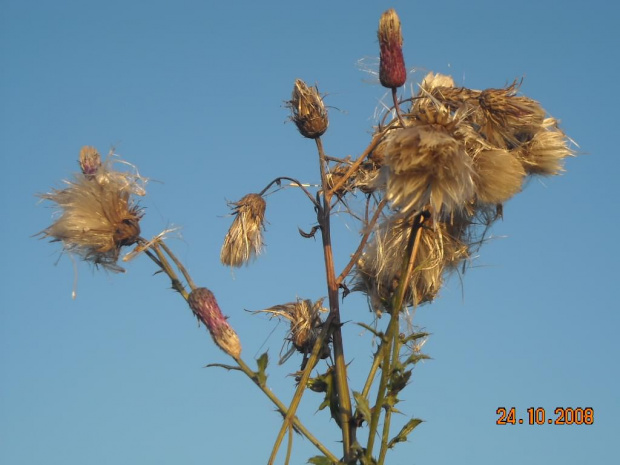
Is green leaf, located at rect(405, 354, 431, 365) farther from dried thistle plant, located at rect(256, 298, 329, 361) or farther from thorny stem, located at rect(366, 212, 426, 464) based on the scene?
dried thistle plant, located at rect(256, 298, 329, 361)

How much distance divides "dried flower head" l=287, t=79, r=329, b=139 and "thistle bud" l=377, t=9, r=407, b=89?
16.2 inches

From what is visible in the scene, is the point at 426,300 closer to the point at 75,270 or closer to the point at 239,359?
the point at 239,359

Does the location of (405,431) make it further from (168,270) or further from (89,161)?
(89,161)

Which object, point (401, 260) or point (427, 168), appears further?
point (401, 260)

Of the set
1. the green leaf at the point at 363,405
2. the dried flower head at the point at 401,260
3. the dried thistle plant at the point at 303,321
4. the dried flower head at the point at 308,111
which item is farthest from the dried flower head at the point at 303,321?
the dried flower head at the point at 308,111

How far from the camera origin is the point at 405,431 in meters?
3.61

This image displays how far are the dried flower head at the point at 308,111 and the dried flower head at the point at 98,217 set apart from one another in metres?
0.76

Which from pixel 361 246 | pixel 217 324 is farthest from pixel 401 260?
pixel 217 324

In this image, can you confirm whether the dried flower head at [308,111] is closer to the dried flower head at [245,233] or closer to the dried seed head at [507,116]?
the dried flower head at [245,233]

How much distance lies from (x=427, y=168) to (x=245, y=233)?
1.01 m

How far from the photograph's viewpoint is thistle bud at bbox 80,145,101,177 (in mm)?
3945

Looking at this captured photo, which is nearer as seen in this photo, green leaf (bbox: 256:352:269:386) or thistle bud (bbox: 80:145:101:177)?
green leaf (bbox: 256:352:269:386)

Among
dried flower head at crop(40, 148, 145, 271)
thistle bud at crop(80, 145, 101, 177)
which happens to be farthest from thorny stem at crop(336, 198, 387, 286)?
thistle bud at crop(80, 145, 101, 177)

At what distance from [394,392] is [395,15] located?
1521 millimetres
